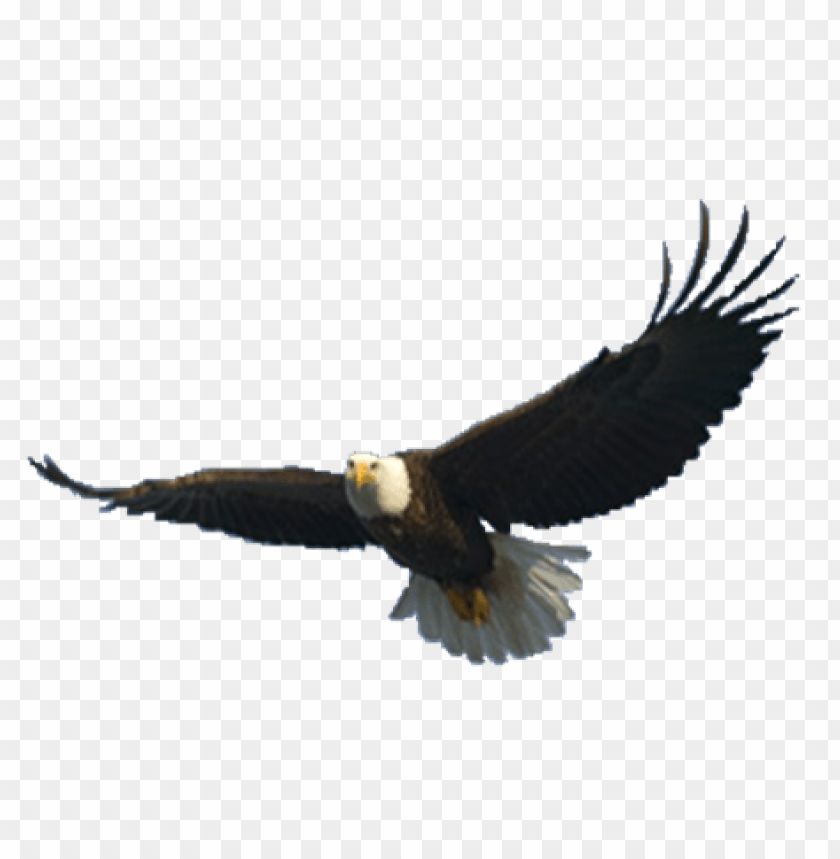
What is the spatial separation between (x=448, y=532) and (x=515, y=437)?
549mm

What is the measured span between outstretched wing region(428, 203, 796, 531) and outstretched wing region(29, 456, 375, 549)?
72 cm

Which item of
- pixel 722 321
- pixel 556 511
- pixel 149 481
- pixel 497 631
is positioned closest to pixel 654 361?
pixel 722 321

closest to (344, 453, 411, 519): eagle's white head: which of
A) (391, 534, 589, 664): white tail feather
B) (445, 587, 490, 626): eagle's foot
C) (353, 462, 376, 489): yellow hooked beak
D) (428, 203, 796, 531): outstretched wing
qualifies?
(353, 462, 376, 489): yellow hooked beak

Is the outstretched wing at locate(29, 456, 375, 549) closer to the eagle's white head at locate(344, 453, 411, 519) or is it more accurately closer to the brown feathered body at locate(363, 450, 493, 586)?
the brown feathered body at locate(363, 450, 493, 586)

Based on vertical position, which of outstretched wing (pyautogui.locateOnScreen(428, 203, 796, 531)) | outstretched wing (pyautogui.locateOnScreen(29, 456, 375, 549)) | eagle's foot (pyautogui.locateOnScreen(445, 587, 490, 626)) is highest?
outstretched wing (pyautogui.locateOnScreen(428, 203, 796, 531))

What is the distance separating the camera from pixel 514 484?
8406 millimetres

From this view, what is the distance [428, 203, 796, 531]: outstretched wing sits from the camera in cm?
786

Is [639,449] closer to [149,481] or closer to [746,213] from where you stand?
[746,213]

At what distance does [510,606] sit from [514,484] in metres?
0.79

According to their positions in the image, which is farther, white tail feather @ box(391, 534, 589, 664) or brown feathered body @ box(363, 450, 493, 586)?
white tail feather @ box(391, 534, 589, 664)

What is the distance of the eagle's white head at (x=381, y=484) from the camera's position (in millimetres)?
8281

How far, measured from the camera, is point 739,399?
26.2 feet

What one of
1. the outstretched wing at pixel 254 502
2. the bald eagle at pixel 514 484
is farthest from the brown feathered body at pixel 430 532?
the outstretched wing at pixel 254 502

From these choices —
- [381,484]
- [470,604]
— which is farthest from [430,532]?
[470,604]
